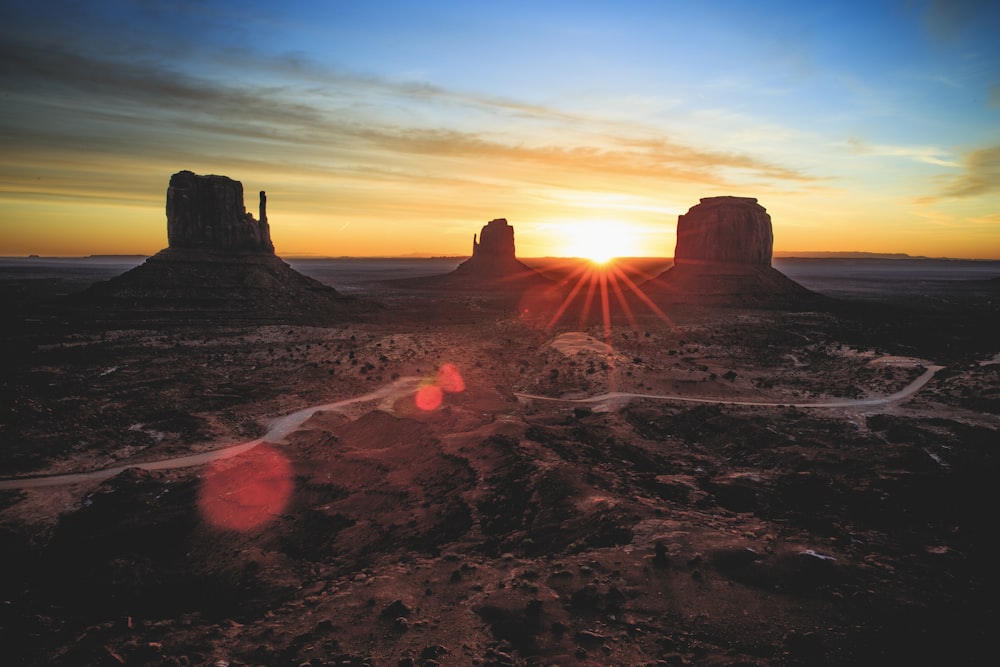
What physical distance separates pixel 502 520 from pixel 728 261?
3022 inches

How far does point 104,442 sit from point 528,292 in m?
82.1

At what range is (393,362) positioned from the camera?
38.2 metres

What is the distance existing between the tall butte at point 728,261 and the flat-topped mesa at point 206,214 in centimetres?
6339

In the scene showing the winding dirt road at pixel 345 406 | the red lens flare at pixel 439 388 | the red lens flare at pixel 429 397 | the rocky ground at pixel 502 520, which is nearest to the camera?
the rocky ground at pixel 502 520

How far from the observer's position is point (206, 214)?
2778 inches

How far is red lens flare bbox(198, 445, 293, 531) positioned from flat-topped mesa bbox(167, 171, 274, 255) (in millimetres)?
59230

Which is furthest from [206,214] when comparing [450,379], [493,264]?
[493,264]

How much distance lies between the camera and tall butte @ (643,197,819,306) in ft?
250

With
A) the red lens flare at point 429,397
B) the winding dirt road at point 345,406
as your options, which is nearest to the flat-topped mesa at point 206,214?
the winding dirt road at point 345,406

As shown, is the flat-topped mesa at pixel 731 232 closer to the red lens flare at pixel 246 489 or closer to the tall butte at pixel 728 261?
the tall butte at pixel 728 261

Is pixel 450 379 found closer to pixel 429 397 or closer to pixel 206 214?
pixel 429 397

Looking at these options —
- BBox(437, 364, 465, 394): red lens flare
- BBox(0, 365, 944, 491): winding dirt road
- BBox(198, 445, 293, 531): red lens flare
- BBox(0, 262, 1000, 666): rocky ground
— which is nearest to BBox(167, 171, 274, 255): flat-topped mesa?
BBox(0, 262, 1000, 666): rocky ground

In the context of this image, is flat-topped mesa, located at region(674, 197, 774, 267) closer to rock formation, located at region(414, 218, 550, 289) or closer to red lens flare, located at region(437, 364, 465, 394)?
rock formation, located at region(414, 218, 550, 289)

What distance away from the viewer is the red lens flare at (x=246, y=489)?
16781mm
